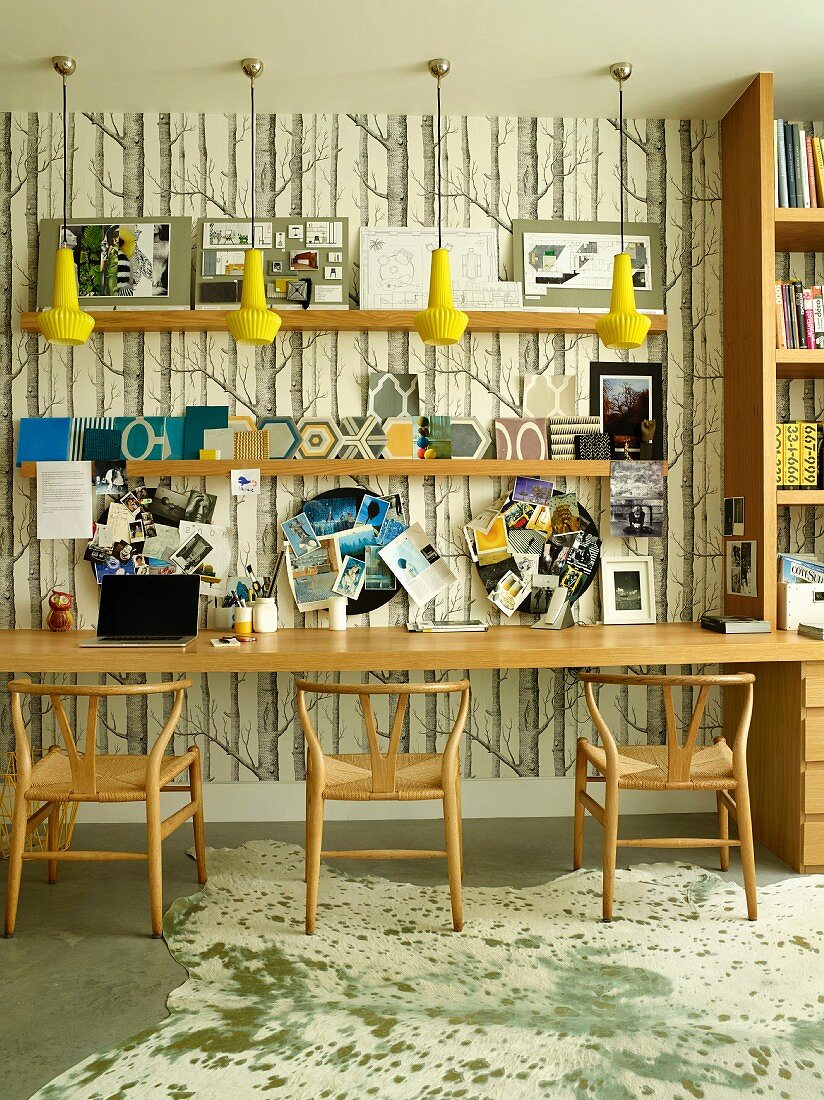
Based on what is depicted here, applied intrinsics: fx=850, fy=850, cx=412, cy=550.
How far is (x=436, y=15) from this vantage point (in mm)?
2807

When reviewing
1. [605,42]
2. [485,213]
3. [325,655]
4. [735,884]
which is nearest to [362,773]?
[325,655]

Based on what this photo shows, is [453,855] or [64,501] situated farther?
[64,501]

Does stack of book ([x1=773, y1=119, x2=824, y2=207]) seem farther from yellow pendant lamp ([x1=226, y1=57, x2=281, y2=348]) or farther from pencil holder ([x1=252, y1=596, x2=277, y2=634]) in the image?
pencil holder ([x1=252, y1=596, x2=277, y2=634])

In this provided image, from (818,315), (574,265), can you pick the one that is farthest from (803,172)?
(574,265)

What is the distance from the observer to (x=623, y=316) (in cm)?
293

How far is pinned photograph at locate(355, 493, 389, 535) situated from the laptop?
0.70 meters

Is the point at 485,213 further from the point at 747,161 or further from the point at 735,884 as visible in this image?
the point at 735,884

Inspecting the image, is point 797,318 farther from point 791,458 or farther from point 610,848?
point 610,848

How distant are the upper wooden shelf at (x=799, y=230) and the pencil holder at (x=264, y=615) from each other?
7.90ft

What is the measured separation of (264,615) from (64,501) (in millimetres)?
930

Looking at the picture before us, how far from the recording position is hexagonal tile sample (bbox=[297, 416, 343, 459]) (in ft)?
11.3

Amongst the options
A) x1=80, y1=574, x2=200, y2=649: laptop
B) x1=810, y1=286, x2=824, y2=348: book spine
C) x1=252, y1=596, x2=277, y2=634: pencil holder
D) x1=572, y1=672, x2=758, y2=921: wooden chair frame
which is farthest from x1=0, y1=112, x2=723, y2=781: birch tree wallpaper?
x1=572, y1=672, x2=758, y2=921: wooden chair frame

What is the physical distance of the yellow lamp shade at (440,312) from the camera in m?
2.86

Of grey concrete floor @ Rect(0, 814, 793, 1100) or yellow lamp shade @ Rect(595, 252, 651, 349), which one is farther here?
yellow lamp shade @ Rect(595, 252, 651, 349)
